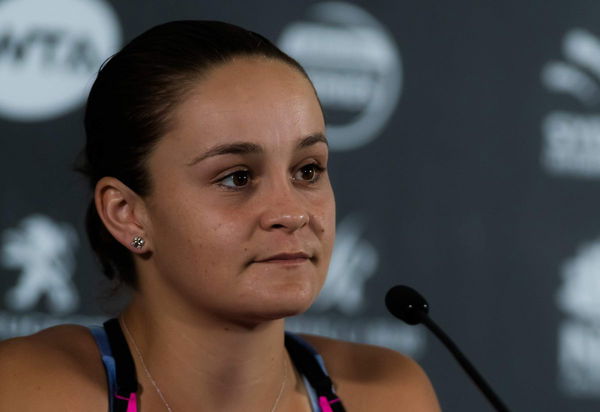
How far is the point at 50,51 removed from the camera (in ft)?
5.04

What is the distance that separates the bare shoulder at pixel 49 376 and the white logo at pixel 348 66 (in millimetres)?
743

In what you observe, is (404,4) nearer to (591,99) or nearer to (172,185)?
(591,99)

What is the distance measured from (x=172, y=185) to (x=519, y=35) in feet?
3.52

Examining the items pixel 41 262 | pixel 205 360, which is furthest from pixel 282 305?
pixel 41 262

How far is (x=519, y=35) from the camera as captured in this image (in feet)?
6.04

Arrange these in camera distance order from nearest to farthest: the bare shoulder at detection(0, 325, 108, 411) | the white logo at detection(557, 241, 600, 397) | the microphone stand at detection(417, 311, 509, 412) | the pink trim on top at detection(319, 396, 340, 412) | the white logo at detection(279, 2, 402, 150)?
the microphone stand at detection(417, 311, 509, 412) → the bare shoulder at detection(0, 325, 108, 411) → the pink trim on top at detection(319, 396, 340, 412) → the white logo at detection(279, 2, 402, 150) → the white logo at detection(557, 241, 600, 397)

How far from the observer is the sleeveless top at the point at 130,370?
105cm

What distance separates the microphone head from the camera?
973mm

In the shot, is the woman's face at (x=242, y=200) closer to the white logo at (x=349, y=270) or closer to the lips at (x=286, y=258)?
the lips at (x=286, y=258)

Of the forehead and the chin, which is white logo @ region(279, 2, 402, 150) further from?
the chin

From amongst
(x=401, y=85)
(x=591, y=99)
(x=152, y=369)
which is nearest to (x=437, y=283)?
(x=401, y=85)

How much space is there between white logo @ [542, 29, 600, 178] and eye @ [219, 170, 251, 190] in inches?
40.0

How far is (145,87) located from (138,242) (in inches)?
7.0

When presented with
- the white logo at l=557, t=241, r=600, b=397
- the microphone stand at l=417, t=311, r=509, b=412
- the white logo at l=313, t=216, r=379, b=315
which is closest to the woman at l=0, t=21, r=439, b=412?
the microphone stand at l=417, t=311, r=509, b=412
